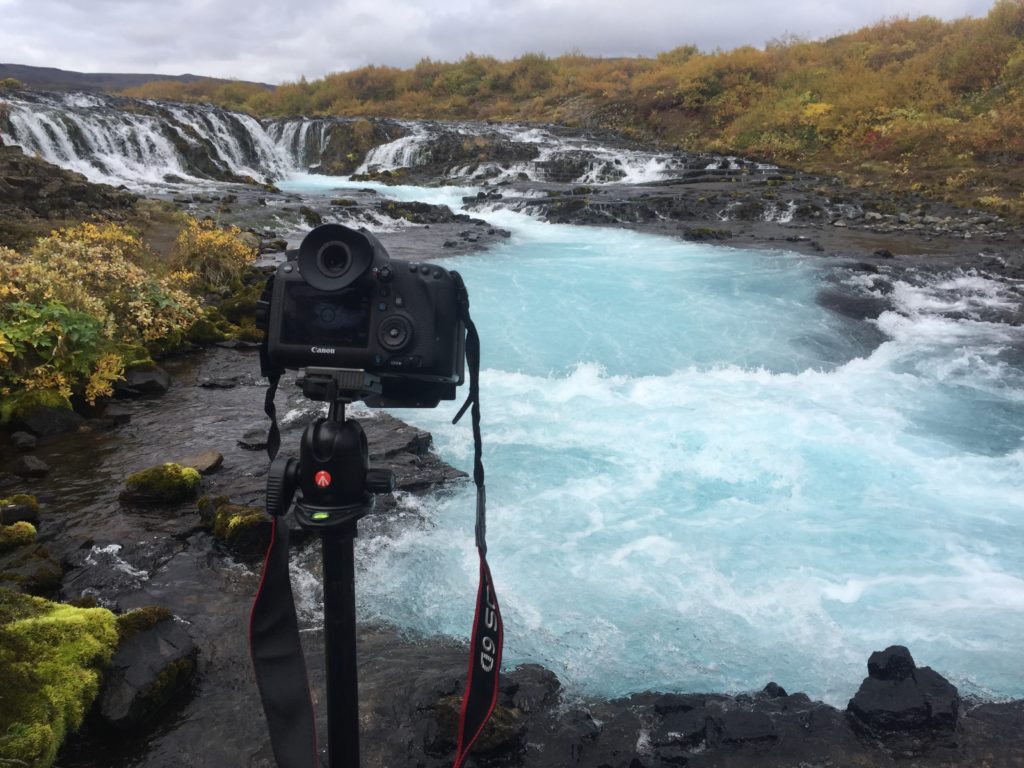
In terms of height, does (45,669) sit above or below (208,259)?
below

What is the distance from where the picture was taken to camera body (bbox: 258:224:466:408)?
1.47 m

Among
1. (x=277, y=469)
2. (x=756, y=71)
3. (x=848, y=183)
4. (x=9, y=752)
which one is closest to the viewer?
(x=277, y=469)

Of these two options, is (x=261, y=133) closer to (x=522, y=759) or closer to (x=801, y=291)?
(x=801, y=291)

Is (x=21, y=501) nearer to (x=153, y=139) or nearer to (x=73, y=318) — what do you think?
(x=73, y=318)

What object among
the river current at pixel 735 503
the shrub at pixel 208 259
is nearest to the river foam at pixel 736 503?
the river current at pixel 735 503

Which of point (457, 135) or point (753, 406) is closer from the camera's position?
point (753, 406)

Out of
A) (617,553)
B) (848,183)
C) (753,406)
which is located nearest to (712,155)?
(848,183)

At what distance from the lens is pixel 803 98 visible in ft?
91.8

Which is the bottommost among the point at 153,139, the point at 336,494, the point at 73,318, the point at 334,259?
the point at 73,318

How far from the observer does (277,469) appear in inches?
57.5

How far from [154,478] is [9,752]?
2495 millimetres

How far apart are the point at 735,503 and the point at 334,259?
4.39m

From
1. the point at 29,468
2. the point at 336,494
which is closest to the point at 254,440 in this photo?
the point at 29,468

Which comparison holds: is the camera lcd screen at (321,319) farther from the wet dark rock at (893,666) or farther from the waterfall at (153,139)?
the waterfall at (153,139)
